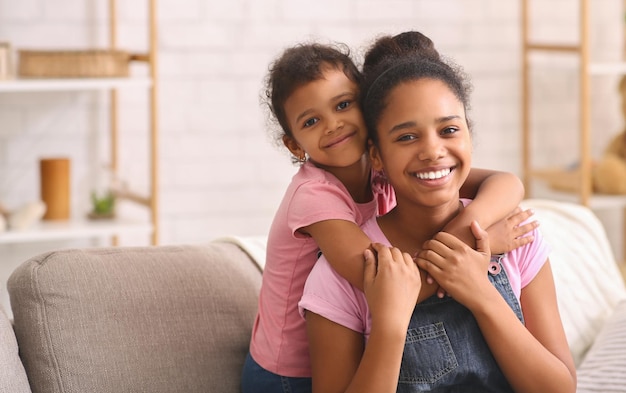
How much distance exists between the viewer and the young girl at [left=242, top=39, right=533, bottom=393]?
5.16 ft

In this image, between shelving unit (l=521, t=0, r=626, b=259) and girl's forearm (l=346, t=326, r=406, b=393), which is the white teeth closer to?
girl's forearm (l=346, t=326, r=406, b=393)

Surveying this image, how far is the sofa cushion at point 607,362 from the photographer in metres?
1.77

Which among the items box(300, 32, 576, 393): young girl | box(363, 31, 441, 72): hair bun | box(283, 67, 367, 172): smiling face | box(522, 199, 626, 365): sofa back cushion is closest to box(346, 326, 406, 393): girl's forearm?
box(300, 32, 576, 393): young girl

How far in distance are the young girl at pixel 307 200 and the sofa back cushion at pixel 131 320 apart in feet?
0.31

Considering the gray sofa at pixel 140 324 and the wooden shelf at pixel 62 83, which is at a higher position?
the wooden shelf at pixel 62 83

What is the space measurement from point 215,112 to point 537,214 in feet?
5.38

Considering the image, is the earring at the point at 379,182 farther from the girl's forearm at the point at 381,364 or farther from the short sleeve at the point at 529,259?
the girl's forearm at the point at 381,364

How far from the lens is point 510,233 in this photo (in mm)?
1586

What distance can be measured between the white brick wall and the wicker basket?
374mm

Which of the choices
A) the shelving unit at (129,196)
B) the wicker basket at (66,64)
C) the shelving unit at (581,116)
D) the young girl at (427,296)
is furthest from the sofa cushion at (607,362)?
the wicker basket at (66,64)

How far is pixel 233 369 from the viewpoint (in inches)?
67.9

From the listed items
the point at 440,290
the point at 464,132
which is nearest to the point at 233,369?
the point at 440,290

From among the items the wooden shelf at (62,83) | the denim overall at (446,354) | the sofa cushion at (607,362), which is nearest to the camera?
the denim overall at (446,354)

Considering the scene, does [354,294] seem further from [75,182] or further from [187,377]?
[75,182]
